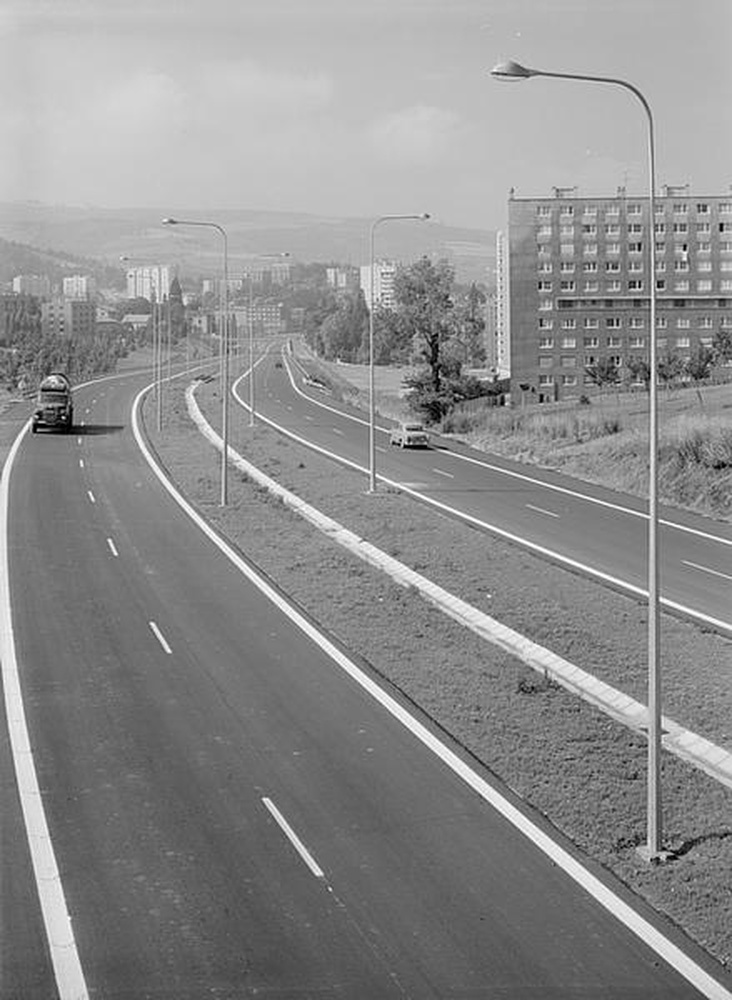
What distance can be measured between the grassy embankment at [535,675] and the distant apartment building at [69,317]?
75.4 m

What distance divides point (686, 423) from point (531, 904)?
3625 cm

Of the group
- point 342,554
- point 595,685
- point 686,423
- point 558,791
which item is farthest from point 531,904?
point 686,423

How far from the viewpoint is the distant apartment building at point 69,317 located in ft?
359

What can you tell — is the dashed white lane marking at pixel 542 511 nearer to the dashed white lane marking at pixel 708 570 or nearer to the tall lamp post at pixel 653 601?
the dashed white lane marking at pixel 708 570

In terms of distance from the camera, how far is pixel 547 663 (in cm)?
2114

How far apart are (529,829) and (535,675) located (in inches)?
237

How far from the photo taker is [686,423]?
4681 cm

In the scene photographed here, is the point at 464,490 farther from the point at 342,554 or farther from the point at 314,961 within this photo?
the point at 314,961

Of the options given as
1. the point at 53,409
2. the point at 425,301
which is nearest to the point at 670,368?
the point at 425,301

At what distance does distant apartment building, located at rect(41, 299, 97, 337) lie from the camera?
4311 inches

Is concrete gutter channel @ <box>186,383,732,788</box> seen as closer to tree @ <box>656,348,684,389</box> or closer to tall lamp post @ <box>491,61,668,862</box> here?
tall lamp post @ <box>491,61,668,862</box>

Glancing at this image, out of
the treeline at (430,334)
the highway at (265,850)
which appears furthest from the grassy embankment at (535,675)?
the treeline at (430,334)

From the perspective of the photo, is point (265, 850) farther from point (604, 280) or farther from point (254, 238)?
point (604, 280)

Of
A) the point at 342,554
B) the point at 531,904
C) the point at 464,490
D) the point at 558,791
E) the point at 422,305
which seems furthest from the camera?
the point at 422,305
